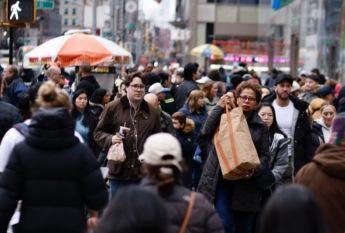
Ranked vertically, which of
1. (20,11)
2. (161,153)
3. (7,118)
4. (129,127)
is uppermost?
(20,11)

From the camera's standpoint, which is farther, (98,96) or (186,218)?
(98,96)

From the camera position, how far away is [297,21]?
3962cm

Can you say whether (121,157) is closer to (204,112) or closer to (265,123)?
(265,123)

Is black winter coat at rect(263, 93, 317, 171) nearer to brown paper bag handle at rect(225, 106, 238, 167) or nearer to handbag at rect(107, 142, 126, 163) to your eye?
brown paper bag handle at rect(225, 106, 238, 167)

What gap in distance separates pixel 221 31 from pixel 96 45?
188 ft

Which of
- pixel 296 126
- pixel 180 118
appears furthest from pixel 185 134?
pixel 296 126

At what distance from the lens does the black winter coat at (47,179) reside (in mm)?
6484

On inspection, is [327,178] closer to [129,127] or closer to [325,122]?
[129,127]

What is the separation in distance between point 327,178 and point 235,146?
6.68 feet

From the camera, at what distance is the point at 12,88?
48.0ft

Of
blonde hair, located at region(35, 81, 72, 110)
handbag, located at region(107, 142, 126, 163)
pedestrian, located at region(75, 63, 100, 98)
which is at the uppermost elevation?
blonde hair, located at region(35, 81, 72, 110)

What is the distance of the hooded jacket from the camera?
6996mm

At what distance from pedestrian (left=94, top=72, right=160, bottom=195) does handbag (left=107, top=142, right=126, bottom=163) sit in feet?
0.20

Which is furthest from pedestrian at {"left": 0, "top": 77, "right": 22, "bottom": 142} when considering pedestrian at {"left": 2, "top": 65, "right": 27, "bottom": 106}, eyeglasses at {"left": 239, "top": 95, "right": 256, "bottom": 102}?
pedestrian at {"left": 2, "top": 65, "right": 27, "bottom": 106}
